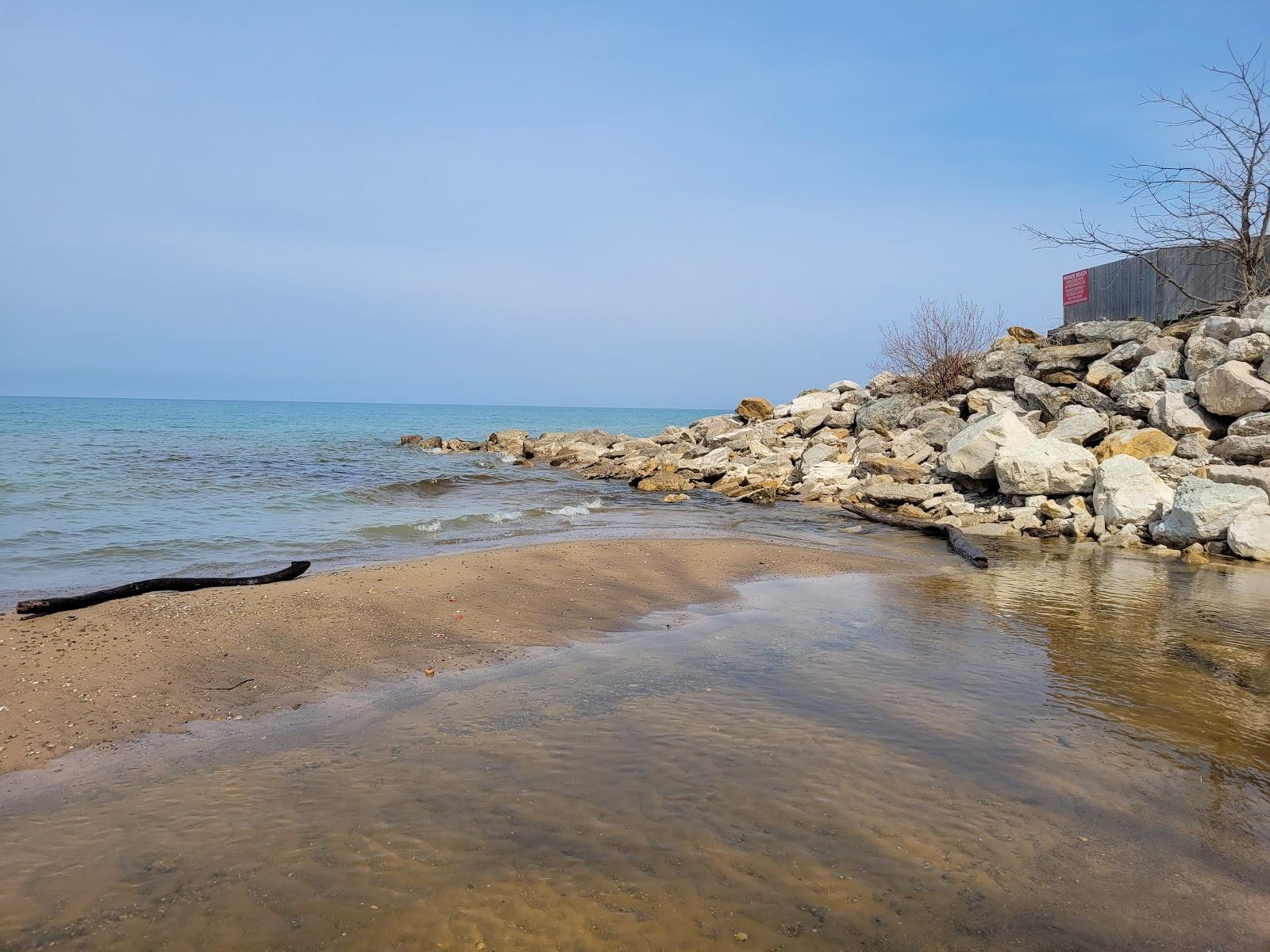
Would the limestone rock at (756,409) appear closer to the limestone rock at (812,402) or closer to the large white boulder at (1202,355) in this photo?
the limestone rock at (812,402)

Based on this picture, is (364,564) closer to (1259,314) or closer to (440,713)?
(440,713)

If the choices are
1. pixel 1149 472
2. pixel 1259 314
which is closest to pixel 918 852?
pixel 1149 472

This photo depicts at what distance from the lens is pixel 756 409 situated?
2789cm

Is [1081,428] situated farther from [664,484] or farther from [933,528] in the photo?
[664,484]

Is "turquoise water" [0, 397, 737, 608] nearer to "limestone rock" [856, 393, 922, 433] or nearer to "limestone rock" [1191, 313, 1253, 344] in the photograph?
"limestone rock" [856, 393, 922, 433]

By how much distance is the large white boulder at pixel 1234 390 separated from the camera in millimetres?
13297

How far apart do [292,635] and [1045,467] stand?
1298 cm

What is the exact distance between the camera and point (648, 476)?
22031 millimetres

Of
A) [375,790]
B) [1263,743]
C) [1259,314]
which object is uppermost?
[1259,314]

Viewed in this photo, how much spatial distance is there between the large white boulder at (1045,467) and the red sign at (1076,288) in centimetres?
1024

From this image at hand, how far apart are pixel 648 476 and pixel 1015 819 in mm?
18517

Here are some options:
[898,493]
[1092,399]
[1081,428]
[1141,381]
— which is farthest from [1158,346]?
[898,493]

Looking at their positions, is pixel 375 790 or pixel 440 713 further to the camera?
pixel 440 713

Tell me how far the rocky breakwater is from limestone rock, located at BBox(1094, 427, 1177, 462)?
22 mm
